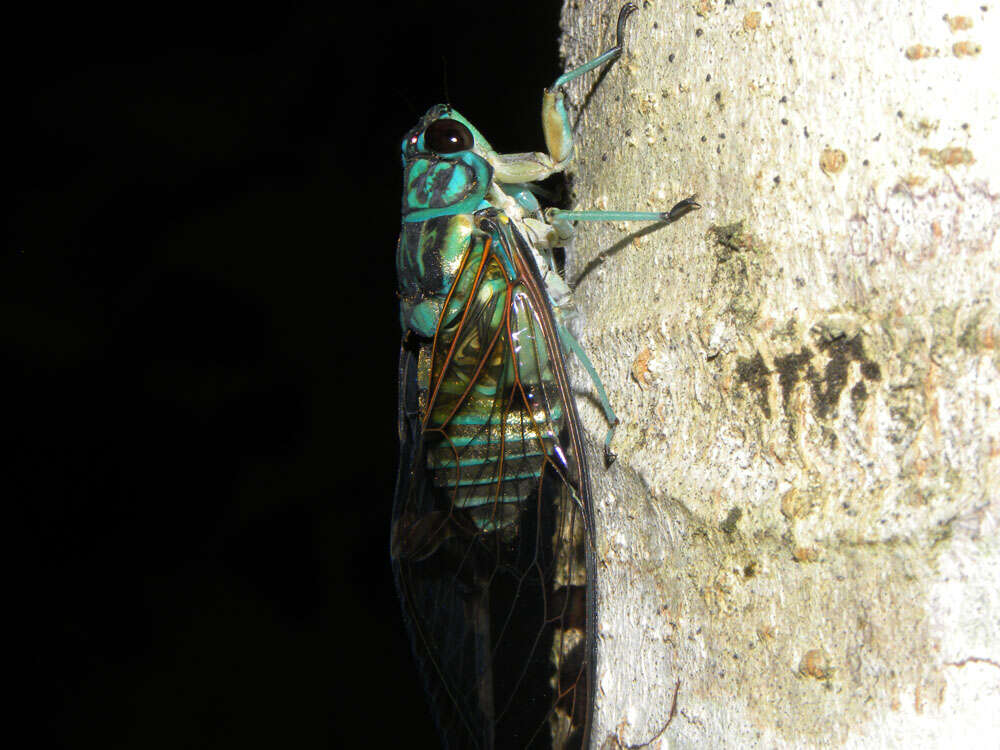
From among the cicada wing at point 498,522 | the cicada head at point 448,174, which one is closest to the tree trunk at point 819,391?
the cicada wing at point 498,522

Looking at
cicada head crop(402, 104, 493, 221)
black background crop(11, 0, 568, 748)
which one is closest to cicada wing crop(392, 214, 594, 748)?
cicada head crop(402, 104, 493, 221)

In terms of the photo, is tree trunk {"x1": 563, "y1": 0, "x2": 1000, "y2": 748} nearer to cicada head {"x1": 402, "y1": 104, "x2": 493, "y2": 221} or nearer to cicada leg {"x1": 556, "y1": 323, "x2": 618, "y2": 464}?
cicada leg {"x1": 556, "y1": 323, "x2": 618, "y2": 464}

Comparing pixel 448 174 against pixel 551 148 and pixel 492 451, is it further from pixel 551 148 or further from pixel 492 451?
pixel 492 451

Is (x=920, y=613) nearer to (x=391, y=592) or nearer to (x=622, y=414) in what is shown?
(x=622, y=414)

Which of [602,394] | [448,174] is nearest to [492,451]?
[602,394]

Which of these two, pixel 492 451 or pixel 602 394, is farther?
pixel 492 451

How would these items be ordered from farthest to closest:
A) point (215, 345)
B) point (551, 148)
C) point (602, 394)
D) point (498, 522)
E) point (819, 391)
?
point (215, 345) → point (551, 148) → point (498, 522) → point (602, 394) → point (819, 391)
